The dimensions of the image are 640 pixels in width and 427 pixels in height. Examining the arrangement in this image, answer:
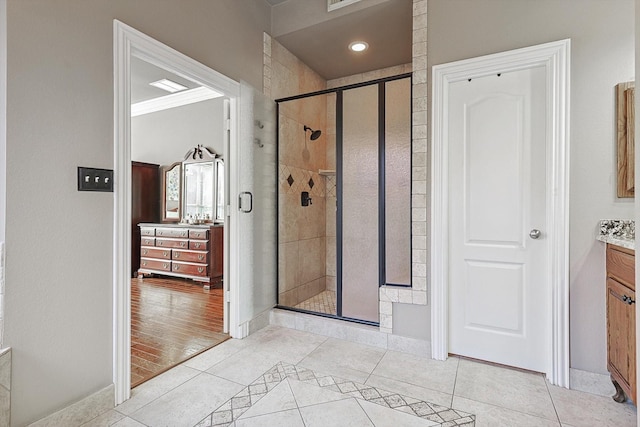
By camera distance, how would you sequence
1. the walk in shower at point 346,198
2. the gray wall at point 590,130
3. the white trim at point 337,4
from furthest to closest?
the white trim at point 337,4
the walk in shower at point 346,198
the gray wall at point 590,130

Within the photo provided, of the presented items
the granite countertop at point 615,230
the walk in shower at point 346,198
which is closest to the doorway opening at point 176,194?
the walk in shower at point 346,198

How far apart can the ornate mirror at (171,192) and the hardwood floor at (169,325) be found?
4.08 ft

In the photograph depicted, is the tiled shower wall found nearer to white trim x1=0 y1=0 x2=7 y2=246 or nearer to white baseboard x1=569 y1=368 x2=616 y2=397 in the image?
white trim x1=0 y1=0 x2=7 y2=246

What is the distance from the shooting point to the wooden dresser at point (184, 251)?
15.1 ft

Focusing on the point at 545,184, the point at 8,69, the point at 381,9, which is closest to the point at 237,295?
the point at 8,69

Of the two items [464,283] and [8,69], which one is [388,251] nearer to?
[464,283]

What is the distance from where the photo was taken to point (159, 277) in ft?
17.1

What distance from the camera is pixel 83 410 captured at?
5.51 ft

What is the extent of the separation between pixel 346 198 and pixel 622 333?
6.65 feet

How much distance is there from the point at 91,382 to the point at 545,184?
2858 millimetres

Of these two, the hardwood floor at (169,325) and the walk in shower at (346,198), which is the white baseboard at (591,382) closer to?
the walk in shower at (346,198)

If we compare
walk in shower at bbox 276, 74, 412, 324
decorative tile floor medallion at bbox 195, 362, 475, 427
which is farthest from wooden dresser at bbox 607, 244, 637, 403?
walk in shower at bbox 276, 74, 412, 324

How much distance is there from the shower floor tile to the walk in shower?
0.01m

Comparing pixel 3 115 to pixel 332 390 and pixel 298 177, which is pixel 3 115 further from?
pixel 298 177
